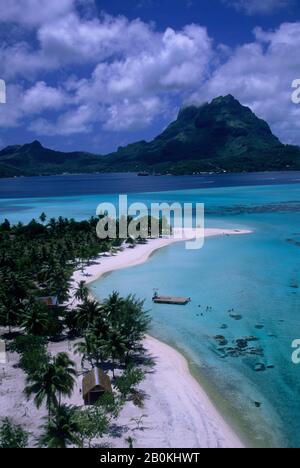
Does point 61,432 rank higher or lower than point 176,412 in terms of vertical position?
higher

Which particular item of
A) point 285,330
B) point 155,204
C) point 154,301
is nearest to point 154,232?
point 154,301

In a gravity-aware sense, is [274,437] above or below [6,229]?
below

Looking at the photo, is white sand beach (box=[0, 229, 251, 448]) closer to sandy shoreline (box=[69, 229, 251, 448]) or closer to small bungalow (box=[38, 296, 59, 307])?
sandy shoreline (box=[69, 229, 251, 448])

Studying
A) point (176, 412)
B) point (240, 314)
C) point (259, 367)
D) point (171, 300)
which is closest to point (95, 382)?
point (176, 412)

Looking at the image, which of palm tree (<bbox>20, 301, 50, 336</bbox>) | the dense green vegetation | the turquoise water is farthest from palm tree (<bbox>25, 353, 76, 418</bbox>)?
palm tree (<bbox>20, 301, 50, 336</bbox>)

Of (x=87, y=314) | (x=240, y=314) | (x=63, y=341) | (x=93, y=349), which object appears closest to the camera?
(x=93, y=349)

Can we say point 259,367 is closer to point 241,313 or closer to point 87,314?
point 241,313
